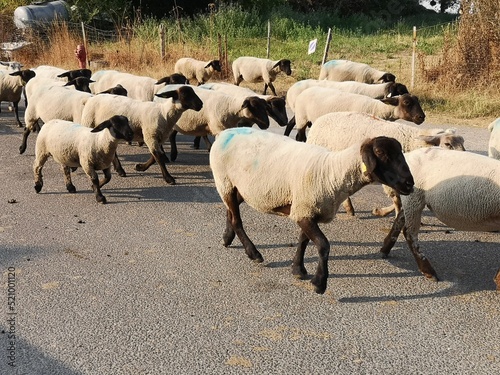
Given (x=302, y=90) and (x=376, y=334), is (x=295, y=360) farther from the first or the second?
(x=302, y=90)

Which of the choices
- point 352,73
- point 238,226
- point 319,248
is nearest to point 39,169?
point 238,226

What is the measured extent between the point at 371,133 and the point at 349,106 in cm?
209

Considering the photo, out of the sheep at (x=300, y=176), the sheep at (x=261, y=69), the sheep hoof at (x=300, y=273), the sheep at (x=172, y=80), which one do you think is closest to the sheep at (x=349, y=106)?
the sheep at (x=172, y=80)

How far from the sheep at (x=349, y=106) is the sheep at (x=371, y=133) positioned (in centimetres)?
146

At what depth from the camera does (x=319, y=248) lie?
191 inches

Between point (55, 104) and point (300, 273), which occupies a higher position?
point (55, 104)

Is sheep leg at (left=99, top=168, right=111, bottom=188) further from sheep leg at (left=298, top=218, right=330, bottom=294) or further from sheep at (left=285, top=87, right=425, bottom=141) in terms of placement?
sheep leg at (left=298, top=218, right=330, bottom=294)

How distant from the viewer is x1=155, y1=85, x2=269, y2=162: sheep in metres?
8.33

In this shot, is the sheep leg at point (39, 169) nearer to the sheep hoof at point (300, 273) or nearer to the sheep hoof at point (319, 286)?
the sheep hoof at point (300, 273)

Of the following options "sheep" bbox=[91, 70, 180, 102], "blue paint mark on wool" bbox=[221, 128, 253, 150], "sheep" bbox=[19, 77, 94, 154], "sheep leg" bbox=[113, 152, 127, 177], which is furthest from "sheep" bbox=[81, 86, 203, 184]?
"blue paint mark on wool" bbox=[221, 128, 253, 150]

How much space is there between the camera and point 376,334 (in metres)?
4.38

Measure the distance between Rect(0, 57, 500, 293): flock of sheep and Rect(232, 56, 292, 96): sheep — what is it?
5292 mm

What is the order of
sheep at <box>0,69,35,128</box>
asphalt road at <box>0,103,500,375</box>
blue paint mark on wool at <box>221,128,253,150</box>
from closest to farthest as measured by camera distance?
1. asphalt road at <box>0,103,500,375</box>
2. blue paint mark on wool at <box>221,128,253,150</box>
3. sheep at <box>0,69,35,128</box>

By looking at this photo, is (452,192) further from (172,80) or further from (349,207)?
(172,80)
